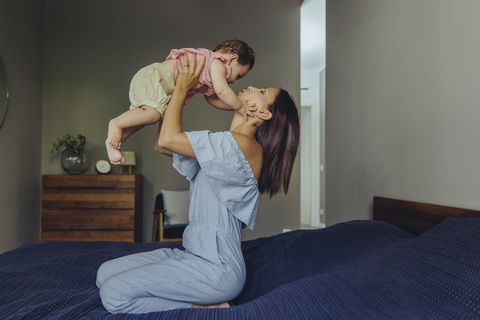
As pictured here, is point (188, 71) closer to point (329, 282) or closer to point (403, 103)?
point (329, 282)

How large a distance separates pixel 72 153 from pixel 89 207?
0.63 metres

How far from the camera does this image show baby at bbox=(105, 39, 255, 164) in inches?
53.1

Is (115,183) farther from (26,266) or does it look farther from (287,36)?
(287,36)

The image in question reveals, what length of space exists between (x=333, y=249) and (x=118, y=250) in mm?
988

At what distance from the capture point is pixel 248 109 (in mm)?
1493

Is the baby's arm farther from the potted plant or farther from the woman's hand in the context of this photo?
the potted plant

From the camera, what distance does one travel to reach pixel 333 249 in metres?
1.54

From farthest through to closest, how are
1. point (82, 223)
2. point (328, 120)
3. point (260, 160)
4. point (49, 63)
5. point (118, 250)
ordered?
point (49, 63)
point (82, 223)
point (328, 120)
point (118, 250)
point (260, 160)

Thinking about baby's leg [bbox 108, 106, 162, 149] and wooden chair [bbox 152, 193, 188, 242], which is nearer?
baby's leg [bbox 108, 106, 162, 149]

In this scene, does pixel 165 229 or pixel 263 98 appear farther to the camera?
pixel 165 229

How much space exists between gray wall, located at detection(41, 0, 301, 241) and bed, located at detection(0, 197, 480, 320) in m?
2.67

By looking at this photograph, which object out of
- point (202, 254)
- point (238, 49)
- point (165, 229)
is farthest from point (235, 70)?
point (165, 229)

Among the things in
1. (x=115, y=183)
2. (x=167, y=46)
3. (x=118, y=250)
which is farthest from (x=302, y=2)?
(x=118, y=250)

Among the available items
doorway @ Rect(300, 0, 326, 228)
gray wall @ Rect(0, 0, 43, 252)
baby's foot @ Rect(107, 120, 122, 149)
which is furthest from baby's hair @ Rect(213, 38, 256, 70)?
doorway @ Rect(300, 0, 326, 228)
